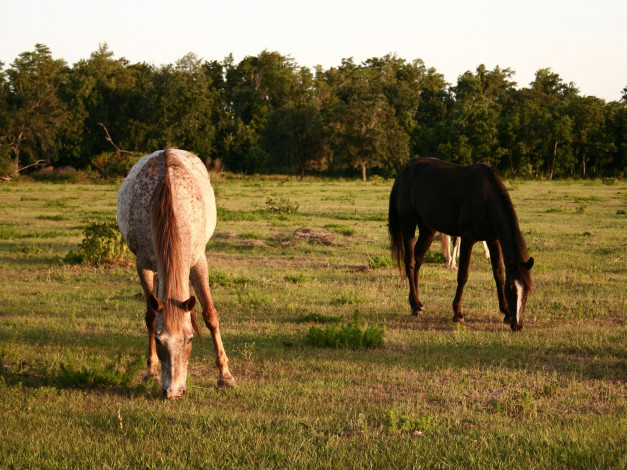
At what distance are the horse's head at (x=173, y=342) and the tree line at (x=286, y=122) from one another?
110 ft

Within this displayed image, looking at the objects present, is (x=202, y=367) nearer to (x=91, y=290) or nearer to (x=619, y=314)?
(x=91, y=290)

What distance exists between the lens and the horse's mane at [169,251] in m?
4.62

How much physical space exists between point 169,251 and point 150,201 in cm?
86

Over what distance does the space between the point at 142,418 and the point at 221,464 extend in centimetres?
98

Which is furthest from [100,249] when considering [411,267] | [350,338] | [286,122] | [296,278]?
[286,122]

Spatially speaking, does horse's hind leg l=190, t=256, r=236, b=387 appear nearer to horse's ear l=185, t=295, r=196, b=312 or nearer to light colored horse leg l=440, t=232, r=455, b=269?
horse's ear l=185, t=295, r=196, b=312

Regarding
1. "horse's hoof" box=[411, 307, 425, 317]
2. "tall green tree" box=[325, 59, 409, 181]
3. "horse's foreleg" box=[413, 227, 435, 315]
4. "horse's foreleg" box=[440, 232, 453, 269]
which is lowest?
"horse's hoof" box=[411, 307, 425, 317]

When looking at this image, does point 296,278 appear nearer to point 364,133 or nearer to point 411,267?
point 411,267

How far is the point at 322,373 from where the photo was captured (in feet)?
18.5

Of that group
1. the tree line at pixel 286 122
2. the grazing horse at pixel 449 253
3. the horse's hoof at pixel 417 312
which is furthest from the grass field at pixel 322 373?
the tree line at pixel 286 122

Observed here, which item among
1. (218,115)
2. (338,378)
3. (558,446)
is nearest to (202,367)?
(338,378)

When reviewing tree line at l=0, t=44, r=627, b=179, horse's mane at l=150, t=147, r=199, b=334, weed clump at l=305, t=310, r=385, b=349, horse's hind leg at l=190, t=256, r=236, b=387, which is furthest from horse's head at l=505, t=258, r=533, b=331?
tree line at l=0, t=44, r=627, b=179

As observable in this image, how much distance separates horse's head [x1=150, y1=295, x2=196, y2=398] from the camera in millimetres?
4582

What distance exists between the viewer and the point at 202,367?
19.2ft
